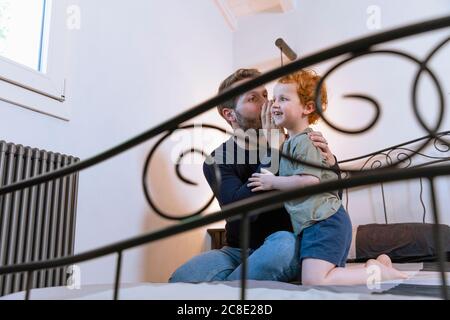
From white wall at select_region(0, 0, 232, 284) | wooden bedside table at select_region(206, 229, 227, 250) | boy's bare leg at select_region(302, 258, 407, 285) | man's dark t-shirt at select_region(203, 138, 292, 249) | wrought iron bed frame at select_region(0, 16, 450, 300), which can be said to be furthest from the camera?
wooden bedside table at select_region(206, 229, 227, 250)

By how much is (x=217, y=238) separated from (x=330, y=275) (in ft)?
4.43

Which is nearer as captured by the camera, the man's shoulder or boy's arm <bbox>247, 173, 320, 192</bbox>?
boy's arm <bbox>247, 173, 320, 192</bbox>

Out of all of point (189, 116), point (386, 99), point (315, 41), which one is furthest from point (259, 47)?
point (189, 116)

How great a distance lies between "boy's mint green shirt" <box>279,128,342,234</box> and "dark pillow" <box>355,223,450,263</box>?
0.78 meters

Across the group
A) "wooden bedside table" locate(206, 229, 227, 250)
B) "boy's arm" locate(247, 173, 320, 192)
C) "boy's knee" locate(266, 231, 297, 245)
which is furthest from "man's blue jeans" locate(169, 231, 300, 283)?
"wooden bedside table" locate(206, 229, 227, 250)

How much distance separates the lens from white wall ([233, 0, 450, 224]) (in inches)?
88.6

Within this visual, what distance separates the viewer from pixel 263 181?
1.18 m

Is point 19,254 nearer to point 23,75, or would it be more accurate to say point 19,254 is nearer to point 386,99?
point 23,75

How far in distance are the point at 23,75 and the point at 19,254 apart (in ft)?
1.84

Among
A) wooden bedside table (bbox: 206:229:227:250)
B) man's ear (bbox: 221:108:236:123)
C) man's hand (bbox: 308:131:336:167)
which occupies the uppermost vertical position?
man's ear (bbox: 221:108:236:123)

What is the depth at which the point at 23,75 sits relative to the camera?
4.31ft

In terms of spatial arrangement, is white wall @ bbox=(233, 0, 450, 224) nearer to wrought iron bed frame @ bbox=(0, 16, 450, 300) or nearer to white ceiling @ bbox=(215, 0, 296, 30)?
white ceiling @ bbox=(215, 0, 296, 30)

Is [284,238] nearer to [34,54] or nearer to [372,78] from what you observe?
[34,54]

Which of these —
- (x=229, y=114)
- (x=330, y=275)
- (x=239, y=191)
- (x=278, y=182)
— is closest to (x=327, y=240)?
(x=330, y=275)
